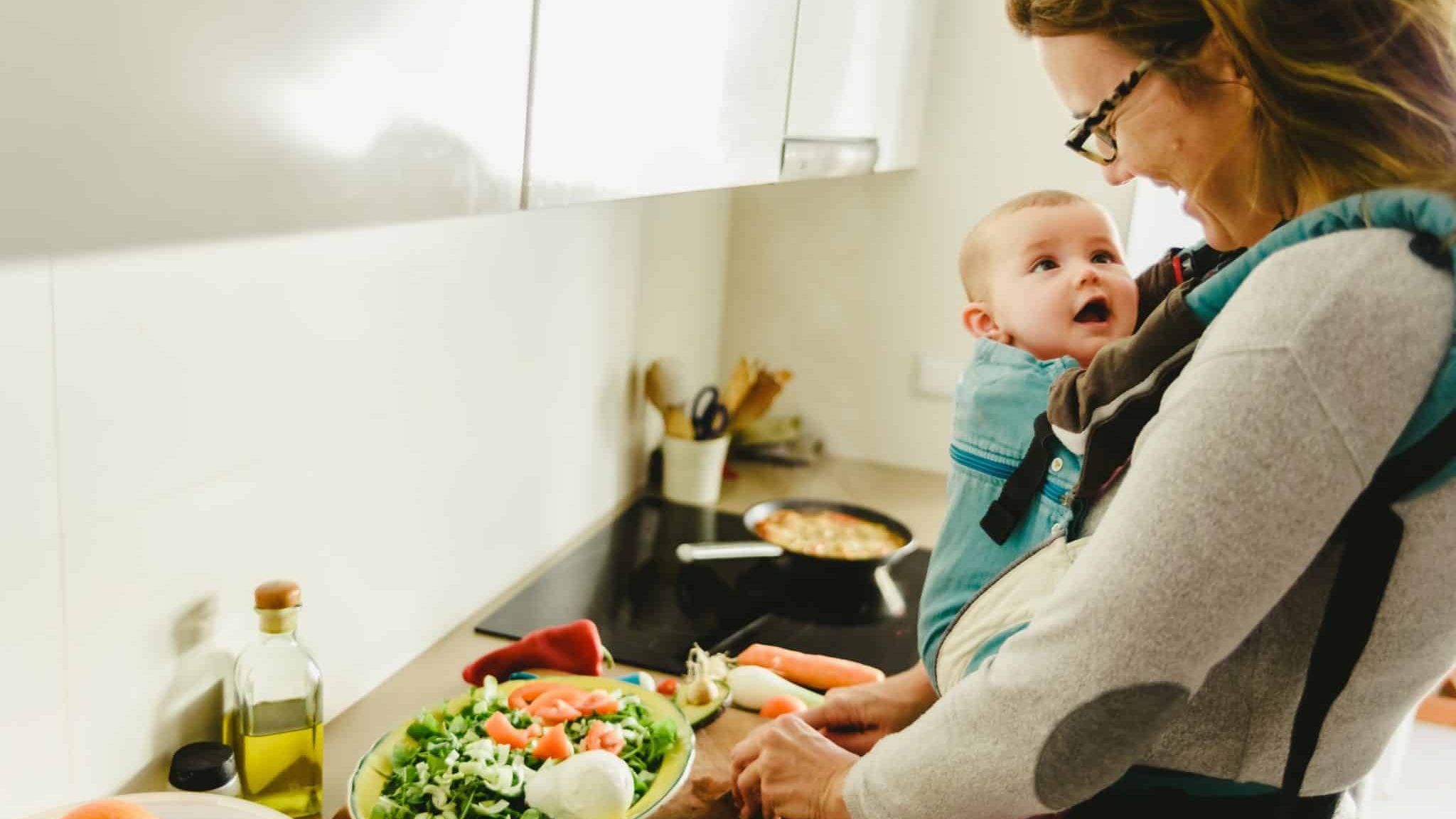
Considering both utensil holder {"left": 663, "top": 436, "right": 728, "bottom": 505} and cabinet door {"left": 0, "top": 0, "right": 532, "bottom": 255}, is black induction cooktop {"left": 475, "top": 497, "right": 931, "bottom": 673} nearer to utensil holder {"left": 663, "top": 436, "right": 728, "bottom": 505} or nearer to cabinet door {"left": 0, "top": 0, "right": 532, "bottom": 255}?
utensil holder {"left": 663, "top": 436, "right": 728, "bottom": 505}

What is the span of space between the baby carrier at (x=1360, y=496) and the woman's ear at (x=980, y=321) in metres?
0.33

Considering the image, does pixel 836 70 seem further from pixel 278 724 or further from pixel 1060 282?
pixel 278 724

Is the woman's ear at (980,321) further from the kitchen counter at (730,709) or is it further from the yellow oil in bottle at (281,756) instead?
the yellow oil in bottle at (281,756)

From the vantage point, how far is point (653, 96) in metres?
1.09

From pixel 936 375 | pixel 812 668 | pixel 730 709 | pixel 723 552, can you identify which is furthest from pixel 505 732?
pixel 936 375

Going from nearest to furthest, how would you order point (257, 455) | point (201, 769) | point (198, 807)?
point (198, 807) < point (201, 769) < point (257, 455)

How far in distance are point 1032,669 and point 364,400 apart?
902 mm

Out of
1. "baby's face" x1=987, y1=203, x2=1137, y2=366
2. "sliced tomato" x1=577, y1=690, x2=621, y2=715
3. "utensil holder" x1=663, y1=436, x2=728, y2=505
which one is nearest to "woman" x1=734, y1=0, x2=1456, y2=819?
"baby's face" x1=987, y1=203, x2=1137, y2=366

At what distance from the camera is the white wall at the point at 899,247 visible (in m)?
2.44

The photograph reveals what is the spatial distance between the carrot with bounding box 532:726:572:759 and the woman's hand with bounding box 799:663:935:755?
0.89 feet

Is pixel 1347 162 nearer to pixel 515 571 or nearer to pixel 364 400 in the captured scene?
pixel 364 400

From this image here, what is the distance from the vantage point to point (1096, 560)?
760 mm

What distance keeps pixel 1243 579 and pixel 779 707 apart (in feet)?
2.74

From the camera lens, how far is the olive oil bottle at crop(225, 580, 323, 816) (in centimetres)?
121
